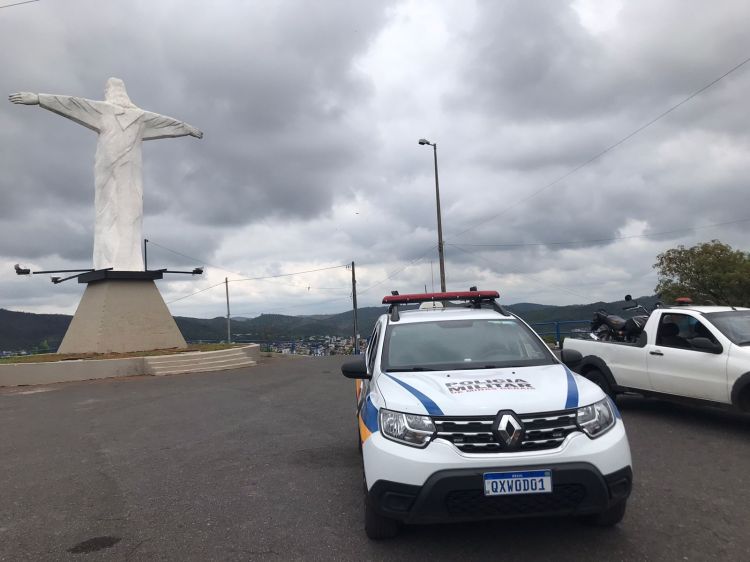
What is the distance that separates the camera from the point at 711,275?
34.1m

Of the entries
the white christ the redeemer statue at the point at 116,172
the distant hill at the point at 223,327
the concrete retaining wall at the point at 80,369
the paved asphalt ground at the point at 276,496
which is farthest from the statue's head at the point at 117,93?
the distant hill at the point at 223,327

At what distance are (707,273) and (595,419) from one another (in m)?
36.0

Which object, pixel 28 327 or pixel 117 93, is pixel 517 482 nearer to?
pixel 117 93

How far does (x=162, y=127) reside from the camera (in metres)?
24.7

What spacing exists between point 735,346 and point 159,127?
2378 cm

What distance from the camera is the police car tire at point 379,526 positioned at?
3.82 m

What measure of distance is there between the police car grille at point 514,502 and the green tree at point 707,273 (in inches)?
1356

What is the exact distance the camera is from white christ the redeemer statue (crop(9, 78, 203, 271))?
890 inches

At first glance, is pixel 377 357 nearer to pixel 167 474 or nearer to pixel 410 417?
pixel 410 417

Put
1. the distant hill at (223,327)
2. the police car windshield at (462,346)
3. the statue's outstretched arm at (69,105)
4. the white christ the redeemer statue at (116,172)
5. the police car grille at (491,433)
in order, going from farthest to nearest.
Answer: the distant hill at (223,327)
the white christ the redeemer statue at (116,172)
the statue's outstretched arm at (69,105)
the police car windshield at (462,346)
the police car grille at (491,433)

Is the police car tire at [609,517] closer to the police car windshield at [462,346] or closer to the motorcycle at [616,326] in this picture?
the police car windshield at [462,346]

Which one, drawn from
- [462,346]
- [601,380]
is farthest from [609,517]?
[601,380]

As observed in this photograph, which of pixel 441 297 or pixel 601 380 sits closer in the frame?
pixel 441 297

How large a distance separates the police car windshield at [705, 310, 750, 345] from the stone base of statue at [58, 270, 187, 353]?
20104mm
